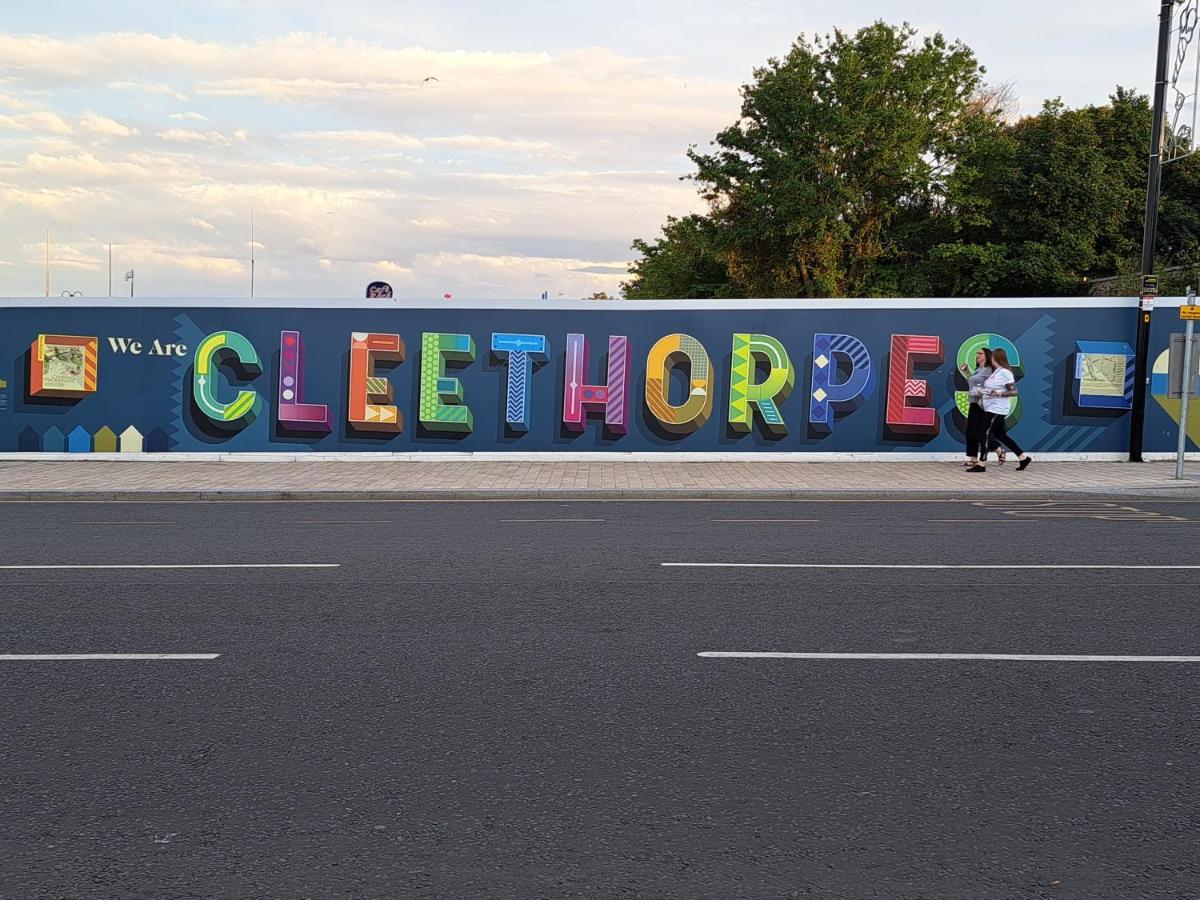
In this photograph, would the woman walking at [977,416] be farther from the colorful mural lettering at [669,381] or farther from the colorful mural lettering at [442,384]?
the colorful mural lettering at [442,384]

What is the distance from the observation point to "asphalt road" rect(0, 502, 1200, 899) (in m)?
3.85

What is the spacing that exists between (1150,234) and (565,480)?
382 inches

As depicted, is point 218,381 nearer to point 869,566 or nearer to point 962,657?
point 869,566

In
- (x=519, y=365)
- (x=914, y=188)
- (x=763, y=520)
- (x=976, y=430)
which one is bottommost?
(x=763, y=520)

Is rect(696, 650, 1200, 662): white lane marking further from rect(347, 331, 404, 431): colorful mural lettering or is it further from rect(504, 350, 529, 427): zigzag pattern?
rect(347, 331, 404, 431): colorful mural lettering

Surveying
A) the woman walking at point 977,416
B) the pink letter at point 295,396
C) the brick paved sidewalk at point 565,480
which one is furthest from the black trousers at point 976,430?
the pink letter at point 295,396

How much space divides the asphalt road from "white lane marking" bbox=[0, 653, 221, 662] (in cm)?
8

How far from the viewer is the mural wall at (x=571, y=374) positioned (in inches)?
756

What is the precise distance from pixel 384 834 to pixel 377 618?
3.50 metres

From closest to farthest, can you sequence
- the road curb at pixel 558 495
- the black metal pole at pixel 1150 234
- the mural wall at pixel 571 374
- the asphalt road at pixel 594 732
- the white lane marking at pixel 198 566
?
1. the asphalt road at pixel 594 732
2. the white lane marking at pixel 198 566
3. the road curb at pixel 558 495
4. the black metal pole at pixel 1150 234
5. the mural wall at pixel 571 374

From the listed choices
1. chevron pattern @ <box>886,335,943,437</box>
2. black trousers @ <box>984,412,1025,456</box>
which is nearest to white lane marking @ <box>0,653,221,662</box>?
black trousers @ <box>984,412,1025,456</box>

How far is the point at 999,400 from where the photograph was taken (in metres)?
17.3

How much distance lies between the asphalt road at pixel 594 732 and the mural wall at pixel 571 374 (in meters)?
9.54

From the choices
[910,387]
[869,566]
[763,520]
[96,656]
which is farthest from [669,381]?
[96,656]
